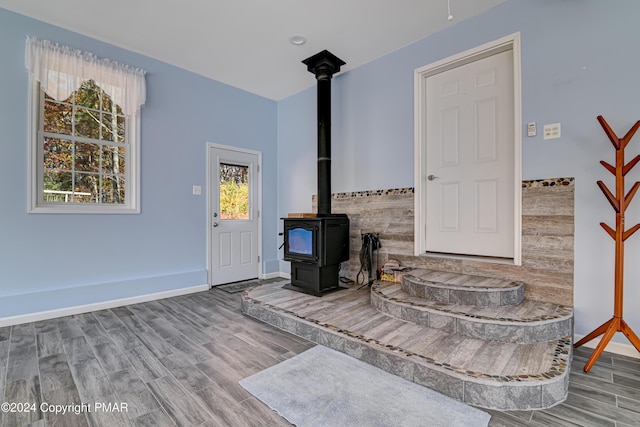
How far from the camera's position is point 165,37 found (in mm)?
3227

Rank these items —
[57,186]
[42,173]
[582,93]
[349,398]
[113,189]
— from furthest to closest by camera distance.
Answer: [113,189] < [57,186] < [42,173] < [582,93] < [349,398]

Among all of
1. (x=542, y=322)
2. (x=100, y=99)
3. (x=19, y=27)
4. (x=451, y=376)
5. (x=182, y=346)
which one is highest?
(x=19, y=27)

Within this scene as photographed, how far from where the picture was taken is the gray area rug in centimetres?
147

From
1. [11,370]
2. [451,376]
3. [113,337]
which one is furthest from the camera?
[113,337]

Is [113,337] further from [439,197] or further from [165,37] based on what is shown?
[439,197]

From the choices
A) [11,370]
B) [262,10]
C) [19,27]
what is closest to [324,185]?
[262,10]

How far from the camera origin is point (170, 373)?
6.34 ft

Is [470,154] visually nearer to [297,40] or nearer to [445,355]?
[445,355]

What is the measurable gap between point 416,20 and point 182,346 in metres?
3.74

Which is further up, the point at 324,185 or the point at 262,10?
the point at 262,10

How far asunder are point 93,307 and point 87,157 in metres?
1.69

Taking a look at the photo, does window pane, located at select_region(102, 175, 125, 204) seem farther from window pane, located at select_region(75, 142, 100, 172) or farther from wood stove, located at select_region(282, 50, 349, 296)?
wood stove, located at select_region(282, 50, 349, 296)

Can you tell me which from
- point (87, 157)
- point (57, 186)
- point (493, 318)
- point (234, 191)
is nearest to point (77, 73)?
point (87, 157)

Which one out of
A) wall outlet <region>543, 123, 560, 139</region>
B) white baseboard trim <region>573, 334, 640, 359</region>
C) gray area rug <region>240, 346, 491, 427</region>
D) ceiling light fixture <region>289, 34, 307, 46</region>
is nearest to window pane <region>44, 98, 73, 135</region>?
ceiling light fixture <region>289, 34, 307, 46</region>
